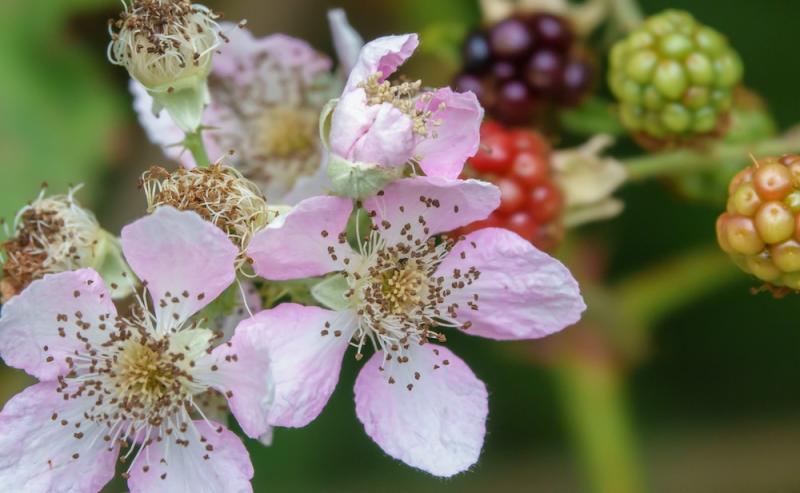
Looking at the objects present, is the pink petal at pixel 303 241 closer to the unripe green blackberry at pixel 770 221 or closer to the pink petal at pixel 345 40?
the pink petal at pixel 345 40

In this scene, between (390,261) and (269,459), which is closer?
(390,261)

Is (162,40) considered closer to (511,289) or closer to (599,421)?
(511,289)

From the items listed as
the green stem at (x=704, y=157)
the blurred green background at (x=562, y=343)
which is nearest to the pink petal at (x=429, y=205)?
the green stem at (x=704, y=157)

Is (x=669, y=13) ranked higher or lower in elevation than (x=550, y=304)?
higher

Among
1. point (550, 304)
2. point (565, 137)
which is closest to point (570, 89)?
point (565, 137)

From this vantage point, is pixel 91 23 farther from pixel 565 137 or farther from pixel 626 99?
pixel 626 99

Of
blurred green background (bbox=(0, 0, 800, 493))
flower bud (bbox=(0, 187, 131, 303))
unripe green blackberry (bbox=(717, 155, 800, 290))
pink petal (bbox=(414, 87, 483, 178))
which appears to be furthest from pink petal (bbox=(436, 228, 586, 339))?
blurred green background (bbox=(0, 0, 800, 493))
